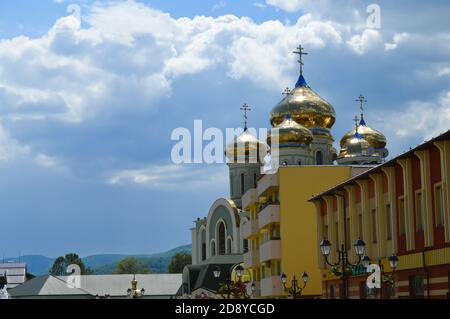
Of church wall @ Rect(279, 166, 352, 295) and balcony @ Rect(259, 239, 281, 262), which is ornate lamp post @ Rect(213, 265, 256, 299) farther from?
church wall @ Rect(279, 166, 352, 295)

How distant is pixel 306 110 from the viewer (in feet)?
245

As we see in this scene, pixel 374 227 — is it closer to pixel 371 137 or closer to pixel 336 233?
pixel 336 233

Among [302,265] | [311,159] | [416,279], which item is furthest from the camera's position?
[311,159]

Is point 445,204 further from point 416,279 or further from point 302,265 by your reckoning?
point 302,265

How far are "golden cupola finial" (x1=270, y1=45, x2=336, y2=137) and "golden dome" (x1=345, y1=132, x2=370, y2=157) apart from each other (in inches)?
83.4

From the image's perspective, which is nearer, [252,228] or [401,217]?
[401,217]

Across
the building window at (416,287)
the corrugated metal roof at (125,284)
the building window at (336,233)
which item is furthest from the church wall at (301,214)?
the corrugated metal roof at (125,284)

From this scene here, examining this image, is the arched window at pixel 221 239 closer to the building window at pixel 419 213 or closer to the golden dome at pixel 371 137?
the golden dome at pixel 371 137

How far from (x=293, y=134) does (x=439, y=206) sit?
124ft

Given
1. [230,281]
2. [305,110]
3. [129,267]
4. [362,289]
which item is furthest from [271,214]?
[129,267]

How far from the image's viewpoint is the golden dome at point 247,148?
7938cm
